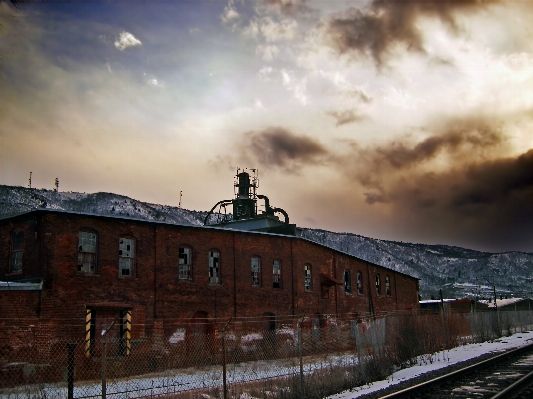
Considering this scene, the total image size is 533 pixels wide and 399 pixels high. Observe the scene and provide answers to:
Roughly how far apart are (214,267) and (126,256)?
5.20 m

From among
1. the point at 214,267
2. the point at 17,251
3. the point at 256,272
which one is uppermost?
the point at 17,251

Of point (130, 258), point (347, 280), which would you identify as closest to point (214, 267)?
point (130, 258)

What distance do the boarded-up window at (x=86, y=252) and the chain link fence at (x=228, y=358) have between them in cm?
251

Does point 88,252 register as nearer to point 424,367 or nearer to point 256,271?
point 256,271

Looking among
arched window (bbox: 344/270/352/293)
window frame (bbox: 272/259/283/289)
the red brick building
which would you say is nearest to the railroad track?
the red brick building

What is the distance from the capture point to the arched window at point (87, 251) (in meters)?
22.2

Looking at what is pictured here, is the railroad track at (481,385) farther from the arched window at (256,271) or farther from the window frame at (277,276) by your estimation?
the window frame at (277,276)

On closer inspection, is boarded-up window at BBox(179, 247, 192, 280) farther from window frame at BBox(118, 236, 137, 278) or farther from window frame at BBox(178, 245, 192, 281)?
window frame at BBox(118, 236, 137, 278)

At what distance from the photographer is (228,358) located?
26188 millimetres

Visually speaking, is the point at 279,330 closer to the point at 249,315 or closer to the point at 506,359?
the point at 249,315

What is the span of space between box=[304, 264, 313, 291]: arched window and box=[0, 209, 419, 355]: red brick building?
6 centimetres

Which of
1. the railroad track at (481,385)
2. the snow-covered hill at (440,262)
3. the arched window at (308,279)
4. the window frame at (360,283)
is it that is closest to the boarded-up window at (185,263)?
the arched window at (308,279)

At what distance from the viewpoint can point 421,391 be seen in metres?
12.1

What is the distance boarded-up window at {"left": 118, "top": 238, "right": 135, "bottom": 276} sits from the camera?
23.5 metres
